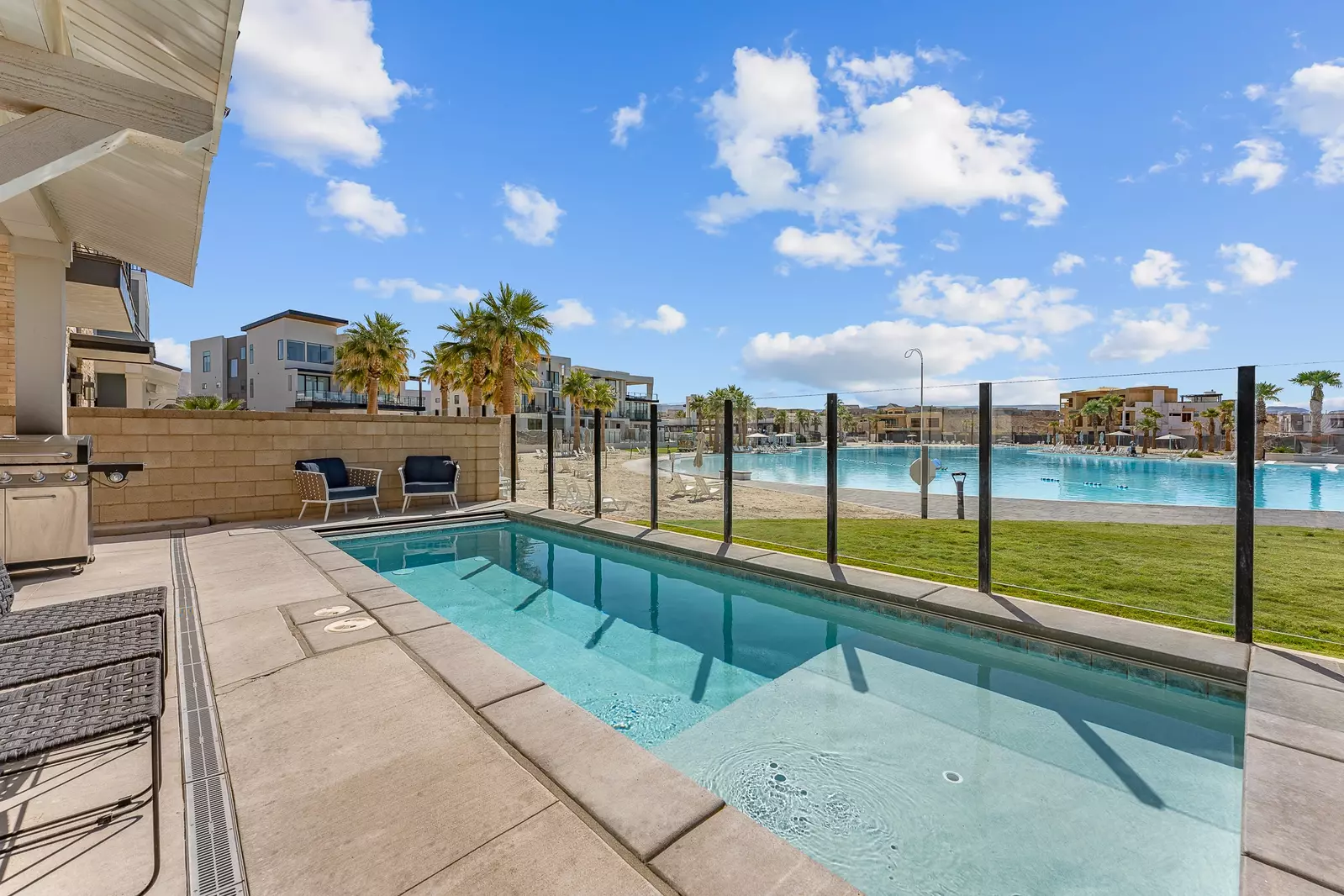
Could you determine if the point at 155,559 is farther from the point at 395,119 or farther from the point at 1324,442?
the point at 1324,442

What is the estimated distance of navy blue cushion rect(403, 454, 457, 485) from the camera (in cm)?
1026

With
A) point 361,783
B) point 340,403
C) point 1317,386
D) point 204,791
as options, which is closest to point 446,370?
point 340,403

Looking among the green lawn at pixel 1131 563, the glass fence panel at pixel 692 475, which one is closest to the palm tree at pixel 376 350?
the glass fence panel at pixel 692 475

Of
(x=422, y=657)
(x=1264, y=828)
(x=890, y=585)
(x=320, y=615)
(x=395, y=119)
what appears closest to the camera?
(x=1264, y=828)

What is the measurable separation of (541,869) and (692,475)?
911 cm

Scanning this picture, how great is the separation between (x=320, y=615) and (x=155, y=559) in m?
3.36

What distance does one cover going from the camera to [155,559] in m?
5.80

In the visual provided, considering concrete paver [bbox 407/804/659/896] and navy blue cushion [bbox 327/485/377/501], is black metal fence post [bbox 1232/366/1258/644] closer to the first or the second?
concrete paver [bbox 407/804/659/896]

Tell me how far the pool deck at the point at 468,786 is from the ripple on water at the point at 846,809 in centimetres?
64

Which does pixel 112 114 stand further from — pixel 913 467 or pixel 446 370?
pixel 446 370

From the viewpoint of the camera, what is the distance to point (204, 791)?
80.9 inches

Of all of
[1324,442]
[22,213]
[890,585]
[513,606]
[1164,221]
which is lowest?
[513,606]

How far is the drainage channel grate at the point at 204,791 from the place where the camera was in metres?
1.64

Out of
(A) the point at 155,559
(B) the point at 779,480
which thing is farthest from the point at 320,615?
(B) the point at 779,480
